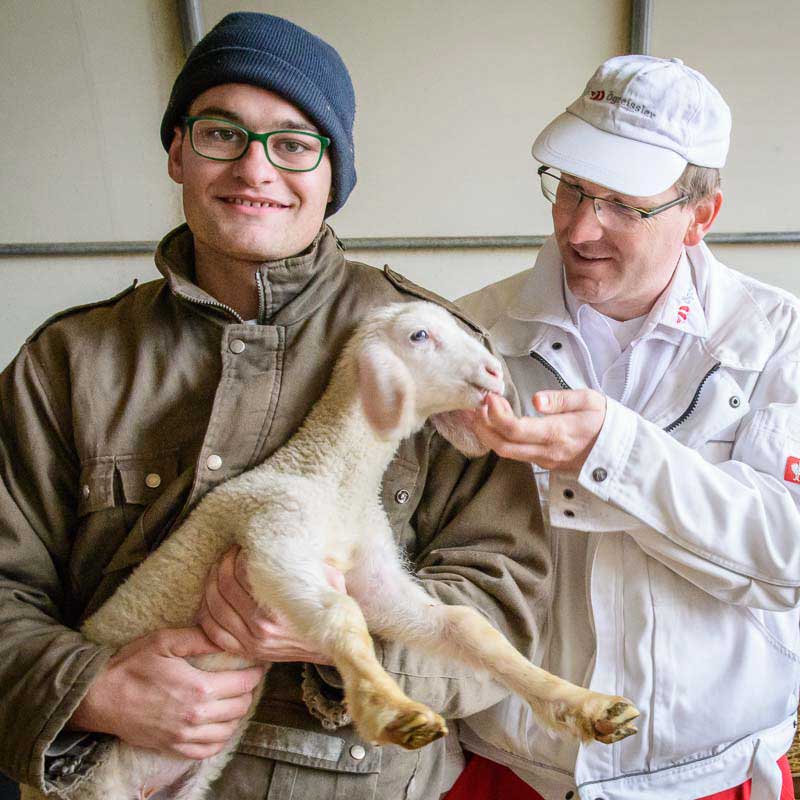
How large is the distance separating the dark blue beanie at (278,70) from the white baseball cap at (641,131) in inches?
19.8

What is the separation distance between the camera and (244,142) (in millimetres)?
1454

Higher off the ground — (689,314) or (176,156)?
(176,156)

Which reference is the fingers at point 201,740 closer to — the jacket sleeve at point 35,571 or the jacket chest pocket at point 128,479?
the jacket sleeve at point 35,571

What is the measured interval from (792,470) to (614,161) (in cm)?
72

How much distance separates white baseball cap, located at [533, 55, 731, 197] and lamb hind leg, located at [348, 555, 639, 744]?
0.94 metres

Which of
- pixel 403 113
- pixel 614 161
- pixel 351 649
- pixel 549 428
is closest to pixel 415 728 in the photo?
pixel 351 649

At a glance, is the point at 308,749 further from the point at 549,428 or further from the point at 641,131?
the point at 641,131

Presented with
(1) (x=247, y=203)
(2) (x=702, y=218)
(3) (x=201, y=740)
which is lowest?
(3) (x=201, y=740)

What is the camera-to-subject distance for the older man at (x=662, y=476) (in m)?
1.60

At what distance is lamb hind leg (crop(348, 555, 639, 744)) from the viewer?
1146 mm

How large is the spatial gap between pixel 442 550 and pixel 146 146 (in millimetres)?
1897

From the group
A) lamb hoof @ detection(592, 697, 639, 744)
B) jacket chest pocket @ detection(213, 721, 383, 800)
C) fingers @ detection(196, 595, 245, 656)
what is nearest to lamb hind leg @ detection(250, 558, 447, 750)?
fingers @ detection(196, 595, 245, 656)

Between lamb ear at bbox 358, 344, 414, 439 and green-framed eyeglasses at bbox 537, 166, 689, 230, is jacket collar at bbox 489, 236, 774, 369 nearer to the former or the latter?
green-framed eyeglasses at bbox 537, 166, 689, 230

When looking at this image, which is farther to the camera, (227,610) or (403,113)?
(403,113)
